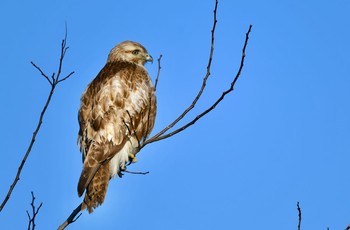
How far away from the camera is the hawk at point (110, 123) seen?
7039 millimetres

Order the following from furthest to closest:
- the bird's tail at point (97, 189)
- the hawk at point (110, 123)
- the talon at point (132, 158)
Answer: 1. the talon at point (132, 158)
2. the hawk at point (110, 123)
3. the bird's tail at point (97, 189)

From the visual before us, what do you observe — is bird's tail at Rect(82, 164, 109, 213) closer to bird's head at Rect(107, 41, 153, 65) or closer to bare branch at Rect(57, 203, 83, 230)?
bare branch at Rect(57, 203, 83, 230)

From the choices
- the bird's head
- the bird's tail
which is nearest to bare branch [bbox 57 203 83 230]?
the bird's tail

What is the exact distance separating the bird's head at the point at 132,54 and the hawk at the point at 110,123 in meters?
0.92

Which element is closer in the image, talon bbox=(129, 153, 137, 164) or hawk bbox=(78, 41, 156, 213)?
hawk bbox=(78, 41, 156, 213)

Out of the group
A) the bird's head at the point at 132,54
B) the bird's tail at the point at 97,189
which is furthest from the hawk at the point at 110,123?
the bird's head at the point at 132,54

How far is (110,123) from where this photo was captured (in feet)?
24.8

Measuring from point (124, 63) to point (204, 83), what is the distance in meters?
3.69

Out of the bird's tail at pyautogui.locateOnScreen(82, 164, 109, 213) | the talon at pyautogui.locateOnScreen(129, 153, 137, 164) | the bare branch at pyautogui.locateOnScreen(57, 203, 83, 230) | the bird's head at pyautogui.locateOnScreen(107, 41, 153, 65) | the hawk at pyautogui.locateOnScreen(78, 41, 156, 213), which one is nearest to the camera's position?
the bare branch at pyautogui.locateOnScreen(57, 203, 83, 230)

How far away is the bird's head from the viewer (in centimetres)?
956

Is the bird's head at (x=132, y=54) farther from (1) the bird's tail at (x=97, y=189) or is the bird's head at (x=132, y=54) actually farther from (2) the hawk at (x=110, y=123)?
(1) the bird's tail at (x=97, y=189)

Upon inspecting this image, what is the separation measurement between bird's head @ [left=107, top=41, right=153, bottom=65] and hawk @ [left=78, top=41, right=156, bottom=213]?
0.92 m

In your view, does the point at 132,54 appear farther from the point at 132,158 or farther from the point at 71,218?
the point at 71,218

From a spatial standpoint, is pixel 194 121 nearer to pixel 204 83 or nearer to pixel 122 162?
pixel 204 83
